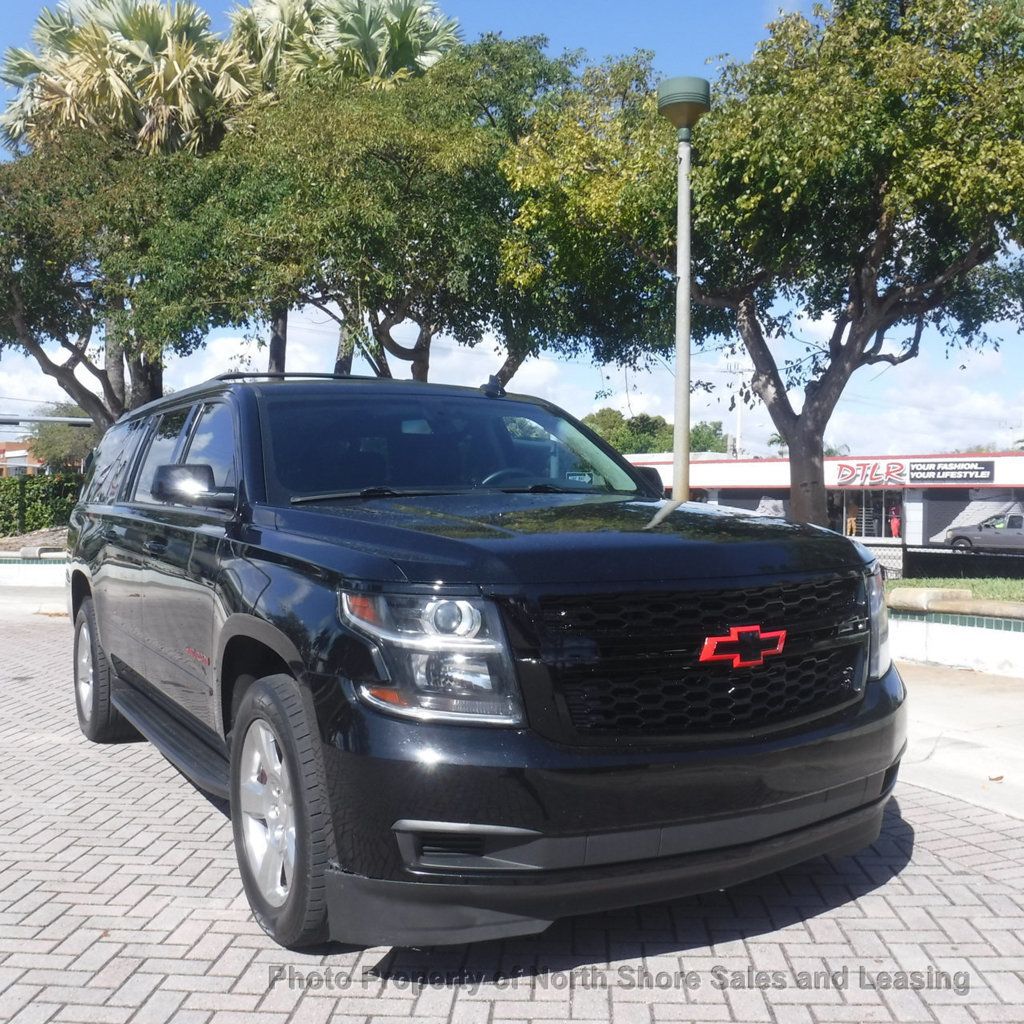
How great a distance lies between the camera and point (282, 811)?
367cm

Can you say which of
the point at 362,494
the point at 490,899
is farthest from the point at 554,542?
the point at 362,494

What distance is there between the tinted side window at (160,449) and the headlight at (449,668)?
2717 mm

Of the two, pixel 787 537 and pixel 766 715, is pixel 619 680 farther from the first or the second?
pixel 787 537

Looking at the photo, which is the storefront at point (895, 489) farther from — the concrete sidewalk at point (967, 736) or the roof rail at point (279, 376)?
the roof rail at point (279, 376)

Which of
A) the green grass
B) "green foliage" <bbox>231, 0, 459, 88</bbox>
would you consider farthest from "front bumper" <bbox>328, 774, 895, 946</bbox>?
"green foliage" <bbox>231, 0, 459, 88</bbox>

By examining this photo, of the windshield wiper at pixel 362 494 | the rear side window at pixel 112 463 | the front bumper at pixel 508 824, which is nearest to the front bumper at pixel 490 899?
the front bumper at pixel 508 824

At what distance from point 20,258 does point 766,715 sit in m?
23.6

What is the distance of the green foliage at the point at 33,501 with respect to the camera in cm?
2980

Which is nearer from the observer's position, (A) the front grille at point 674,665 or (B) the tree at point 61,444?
(A) the front grille at point 674,665

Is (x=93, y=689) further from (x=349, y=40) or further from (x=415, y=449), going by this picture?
(x=349, y=40)

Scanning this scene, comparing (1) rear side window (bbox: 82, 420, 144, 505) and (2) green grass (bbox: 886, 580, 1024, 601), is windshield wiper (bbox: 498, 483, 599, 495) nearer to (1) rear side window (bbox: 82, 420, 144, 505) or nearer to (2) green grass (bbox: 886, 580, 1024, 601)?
(1) rear side window (bbox: 82, 420, 144, 505)

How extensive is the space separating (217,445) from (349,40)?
19.2 metres

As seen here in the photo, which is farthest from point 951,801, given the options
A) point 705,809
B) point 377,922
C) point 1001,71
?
point 1001,71

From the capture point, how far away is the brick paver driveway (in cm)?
335
